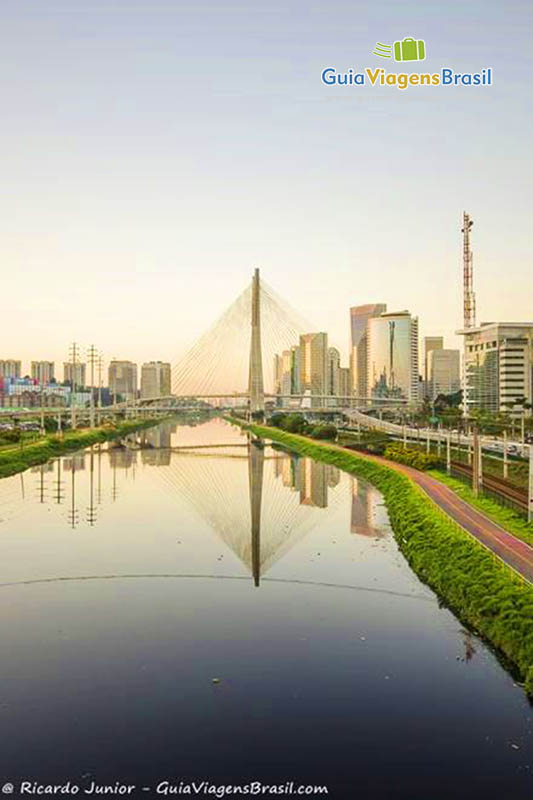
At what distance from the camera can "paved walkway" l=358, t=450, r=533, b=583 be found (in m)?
14.0

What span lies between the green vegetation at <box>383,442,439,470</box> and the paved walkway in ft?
14.6

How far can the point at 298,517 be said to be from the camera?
80.8 feet

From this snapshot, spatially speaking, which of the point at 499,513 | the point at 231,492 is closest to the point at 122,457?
the point at 231,492

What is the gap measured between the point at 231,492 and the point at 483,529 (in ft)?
52.1

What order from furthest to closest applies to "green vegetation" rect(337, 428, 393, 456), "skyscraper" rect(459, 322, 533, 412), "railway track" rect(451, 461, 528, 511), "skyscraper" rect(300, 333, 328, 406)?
"skyscraper" rect(300, 333, 328, 406), "skyscraper" rect(459, 322, 533, 412), "green vegetation" rect(337, 428, 393, 456), "railway track" rect(451, 461, 528, 511)

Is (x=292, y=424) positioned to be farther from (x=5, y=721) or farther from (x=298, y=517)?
(x=5, y=721)

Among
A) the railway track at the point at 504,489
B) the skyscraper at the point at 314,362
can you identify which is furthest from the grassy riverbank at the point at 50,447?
the skyscraper at the point at 314,362

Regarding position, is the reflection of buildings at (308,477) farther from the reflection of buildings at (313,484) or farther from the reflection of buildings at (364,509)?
the reflection of buildings at (364,509)

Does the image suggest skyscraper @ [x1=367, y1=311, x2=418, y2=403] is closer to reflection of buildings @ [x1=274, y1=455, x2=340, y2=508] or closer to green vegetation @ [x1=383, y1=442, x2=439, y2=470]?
reflection of buildings @ [x1=274, y1=455, x2=340, y2=508]

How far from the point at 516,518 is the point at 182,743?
12468mm

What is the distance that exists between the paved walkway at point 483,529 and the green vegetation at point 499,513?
0.53 feet

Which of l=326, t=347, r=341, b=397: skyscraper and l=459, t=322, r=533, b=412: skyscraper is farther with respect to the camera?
l=326, t=347, r=341, b=397: skyscraper

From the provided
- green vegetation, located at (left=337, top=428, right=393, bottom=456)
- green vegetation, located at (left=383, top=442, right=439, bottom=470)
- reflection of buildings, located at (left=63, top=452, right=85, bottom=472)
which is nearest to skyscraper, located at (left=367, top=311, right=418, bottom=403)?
green vegetation, located at (left=337, top=428, right=393, bottom=456)

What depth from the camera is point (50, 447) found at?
47125 mm
